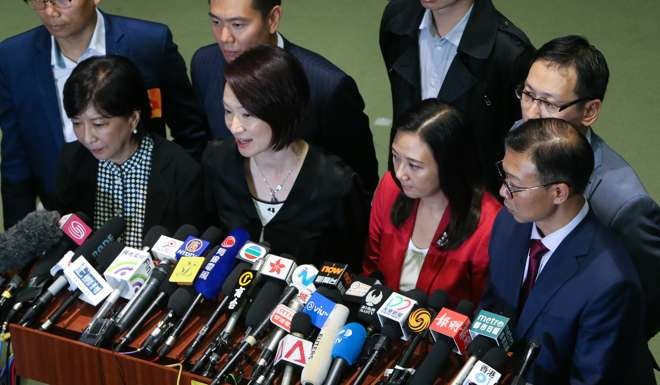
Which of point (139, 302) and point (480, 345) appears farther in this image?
point (139, 302)

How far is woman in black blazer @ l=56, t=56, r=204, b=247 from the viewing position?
300cm

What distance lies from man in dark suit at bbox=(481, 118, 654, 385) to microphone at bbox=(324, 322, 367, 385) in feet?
1.49

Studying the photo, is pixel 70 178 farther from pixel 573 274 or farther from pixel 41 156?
pixel 573 274

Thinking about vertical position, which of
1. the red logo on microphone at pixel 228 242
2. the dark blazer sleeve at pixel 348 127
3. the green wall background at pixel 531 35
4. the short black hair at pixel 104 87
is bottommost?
the green wall background at pixel 531 35

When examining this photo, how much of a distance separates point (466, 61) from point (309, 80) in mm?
559

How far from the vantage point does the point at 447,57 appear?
11.2ft

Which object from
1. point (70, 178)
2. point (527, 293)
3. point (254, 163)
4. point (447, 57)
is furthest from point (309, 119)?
point (527, 293)

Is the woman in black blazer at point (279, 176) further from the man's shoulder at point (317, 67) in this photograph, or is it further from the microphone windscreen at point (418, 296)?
the microphone windscreen at point (418, 296)

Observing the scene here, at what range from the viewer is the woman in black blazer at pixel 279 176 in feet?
9.39

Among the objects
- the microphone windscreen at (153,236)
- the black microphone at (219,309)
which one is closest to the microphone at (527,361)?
the black microphone at (219,309)

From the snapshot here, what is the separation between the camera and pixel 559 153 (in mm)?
2465

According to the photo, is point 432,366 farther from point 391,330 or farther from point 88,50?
point 88,50

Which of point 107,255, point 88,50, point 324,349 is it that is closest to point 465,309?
point 324,349

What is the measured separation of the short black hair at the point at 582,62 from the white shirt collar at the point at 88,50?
60.7 inches
